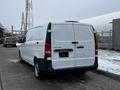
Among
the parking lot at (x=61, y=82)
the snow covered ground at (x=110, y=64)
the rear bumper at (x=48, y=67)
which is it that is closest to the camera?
the parking lot at (x=61, y=82)

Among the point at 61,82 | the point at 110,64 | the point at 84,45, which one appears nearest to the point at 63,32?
the point at 84,45

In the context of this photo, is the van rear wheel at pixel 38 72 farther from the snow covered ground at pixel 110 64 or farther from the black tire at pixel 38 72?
the snow covered ground at pixel 110 64

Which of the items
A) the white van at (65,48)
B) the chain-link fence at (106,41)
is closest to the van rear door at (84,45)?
the white van at (65,48)

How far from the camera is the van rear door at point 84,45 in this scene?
766 cm

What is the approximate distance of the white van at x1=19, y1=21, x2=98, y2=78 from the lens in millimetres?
7316

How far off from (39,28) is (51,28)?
1.22 meters

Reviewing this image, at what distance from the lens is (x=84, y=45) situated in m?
7.73

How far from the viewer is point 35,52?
8.45 m

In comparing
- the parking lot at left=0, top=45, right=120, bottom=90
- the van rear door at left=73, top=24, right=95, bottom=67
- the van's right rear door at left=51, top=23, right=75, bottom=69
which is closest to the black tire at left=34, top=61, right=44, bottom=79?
the parking lot at left=0, top=45, right=120, bottom=90

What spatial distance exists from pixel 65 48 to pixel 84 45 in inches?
28.7

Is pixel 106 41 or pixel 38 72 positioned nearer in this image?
pixel 38 72

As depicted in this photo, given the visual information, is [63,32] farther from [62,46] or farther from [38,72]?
[38,72]

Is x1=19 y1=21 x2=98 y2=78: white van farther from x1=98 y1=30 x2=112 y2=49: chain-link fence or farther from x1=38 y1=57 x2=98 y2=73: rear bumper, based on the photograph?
x1=98 y1=30 x2=112 y2=49: chain-link fence

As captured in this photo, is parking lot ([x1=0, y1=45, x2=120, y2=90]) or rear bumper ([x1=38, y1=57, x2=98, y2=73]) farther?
rear bumper ([x1=38, y1=57, x2=98, y2=73])
